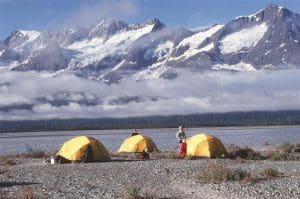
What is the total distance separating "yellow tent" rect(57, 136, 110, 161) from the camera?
149 ft

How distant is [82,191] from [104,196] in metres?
1.84

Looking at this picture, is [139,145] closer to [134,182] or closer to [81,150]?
[81,150]

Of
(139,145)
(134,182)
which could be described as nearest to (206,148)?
(139,145)

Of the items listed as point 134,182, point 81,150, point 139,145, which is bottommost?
point 134,182

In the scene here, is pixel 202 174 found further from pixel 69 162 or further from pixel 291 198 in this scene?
pixel 69 162

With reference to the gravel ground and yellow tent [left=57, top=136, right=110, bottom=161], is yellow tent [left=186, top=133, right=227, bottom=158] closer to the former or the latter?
the gravel ground

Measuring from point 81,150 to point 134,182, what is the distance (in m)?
13.2

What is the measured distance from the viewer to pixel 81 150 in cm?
4547

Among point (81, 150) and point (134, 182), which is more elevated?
point (81, 150)

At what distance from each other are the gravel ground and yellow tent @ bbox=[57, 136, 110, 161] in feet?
12.5

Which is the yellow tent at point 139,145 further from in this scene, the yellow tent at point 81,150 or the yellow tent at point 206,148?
the yellow tent at point 81,150

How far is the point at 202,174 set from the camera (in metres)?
33.3

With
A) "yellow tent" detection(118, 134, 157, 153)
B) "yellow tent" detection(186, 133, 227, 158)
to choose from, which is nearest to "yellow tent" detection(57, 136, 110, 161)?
"yellow tent" detection(186, 133, 227, 158)

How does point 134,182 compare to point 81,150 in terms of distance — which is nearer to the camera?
point 134,182
